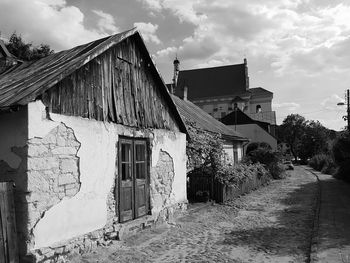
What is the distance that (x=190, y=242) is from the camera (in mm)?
8430

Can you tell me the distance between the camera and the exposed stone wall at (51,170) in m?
6.28

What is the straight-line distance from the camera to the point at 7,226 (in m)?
5.92

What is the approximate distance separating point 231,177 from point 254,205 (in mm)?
1652

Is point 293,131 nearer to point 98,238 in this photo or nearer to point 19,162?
point 98,238

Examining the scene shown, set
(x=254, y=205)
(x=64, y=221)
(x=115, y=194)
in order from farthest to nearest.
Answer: (x=254, y=205)
(x=115, y=194)
(x=64, y=221)

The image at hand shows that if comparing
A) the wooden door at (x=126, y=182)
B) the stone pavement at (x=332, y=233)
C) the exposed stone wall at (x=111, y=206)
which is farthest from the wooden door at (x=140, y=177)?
the stone pavement at (x=332, y=233)

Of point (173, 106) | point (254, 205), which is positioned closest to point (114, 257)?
point (173, 106)

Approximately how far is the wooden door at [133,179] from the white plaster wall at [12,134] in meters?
2.70

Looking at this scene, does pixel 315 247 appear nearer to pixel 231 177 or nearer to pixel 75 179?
pixel 75 179

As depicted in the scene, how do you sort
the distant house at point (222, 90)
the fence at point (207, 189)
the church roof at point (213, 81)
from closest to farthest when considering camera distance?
1. the fence at point (207, 189)
2. the distant house at point (222, 90)
3. the church roof at point (213, 81)

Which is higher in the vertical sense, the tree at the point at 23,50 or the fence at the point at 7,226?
the tree at the point at 23,50

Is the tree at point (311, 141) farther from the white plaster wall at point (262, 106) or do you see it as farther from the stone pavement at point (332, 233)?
the stone pavement at point (332, 233)

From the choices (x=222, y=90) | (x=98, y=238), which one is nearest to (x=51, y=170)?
(x=98, y=238)

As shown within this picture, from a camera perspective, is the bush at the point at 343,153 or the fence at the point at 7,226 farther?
the bush at the point at 343,153
